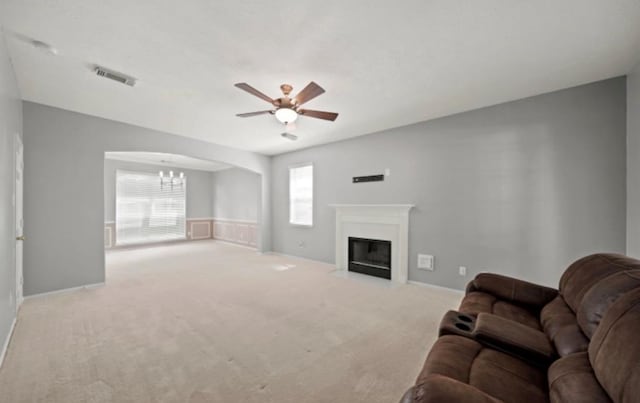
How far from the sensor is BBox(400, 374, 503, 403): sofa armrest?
2.81ft

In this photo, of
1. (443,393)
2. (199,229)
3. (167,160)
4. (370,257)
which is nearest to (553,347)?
(443,393)

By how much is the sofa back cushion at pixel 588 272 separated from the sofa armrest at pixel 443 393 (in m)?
1.07

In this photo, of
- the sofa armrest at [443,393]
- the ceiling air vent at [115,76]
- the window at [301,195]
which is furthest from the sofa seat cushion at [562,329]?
the window at [301,195]

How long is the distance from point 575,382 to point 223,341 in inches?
97.0

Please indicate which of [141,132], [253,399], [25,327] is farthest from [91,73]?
[253,399]

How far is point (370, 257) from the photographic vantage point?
4.93 m

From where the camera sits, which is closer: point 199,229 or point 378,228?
point 378,228

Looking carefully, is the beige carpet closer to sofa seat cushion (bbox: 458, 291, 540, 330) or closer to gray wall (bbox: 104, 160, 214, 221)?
sofa seat cushion (bbox: 458, 291, 540, 330)

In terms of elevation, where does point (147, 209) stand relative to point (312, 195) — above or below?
below

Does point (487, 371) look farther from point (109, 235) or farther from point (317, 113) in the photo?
point (109, 235)

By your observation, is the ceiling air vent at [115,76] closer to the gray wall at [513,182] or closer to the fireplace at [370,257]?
the gray wall at [513,182]

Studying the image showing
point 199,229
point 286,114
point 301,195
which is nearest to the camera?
point 286,114

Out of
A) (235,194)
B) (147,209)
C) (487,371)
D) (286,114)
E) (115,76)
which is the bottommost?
(487,371)

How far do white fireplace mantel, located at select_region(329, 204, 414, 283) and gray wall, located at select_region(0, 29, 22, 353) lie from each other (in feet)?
14.2
